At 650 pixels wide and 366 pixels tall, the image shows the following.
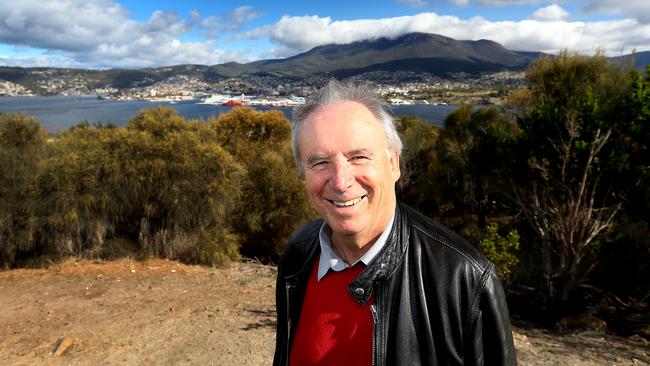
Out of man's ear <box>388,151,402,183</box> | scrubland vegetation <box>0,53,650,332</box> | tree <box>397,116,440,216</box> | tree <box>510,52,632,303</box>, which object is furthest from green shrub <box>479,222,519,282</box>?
tree <box>397,116,440,216</box>

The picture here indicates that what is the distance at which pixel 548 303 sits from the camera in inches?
368

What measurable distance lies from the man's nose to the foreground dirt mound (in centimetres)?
392

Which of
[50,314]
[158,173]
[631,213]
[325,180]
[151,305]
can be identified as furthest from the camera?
[631,213]

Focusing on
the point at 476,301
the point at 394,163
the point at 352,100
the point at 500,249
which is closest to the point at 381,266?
the point at 476,301

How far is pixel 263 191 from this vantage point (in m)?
11.5

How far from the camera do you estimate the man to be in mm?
1237

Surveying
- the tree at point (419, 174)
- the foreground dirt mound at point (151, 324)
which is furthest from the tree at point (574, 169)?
the tree at point (419, 174)

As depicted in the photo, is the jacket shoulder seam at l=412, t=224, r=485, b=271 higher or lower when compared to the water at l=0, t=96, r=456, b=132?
higher

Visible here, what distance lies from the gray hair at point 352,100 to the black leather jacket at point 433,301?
35 cm

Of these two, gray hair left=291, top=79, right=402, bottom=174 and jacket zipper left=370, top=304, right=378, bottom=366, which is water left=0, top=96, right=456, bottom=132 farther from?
jacket zipper left=370, top=304, right=378, bottom=366

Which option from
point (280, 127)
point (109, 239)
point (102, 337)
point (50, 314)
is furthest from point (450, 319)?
point (280, 127)

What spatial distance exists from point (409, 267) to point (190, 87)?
128 m

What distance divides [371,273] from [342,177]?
34cm

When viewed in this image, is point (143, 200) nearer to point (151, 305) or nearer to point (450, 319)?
point (151, 305)
